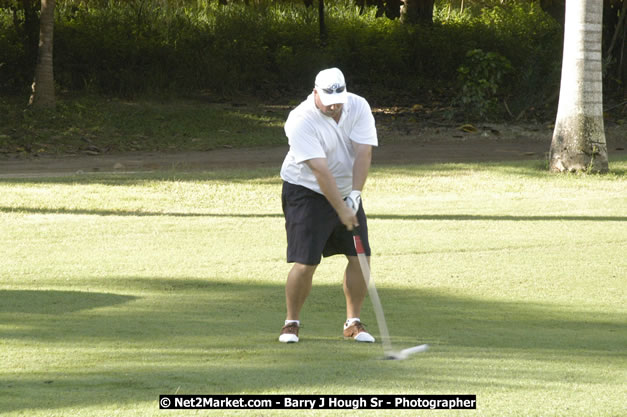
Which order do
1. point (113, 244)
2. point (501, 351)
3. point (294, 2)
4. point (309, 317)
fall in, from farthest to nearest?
1. point (294, 2)
2. point (113, 244)
3. point (309, 317)
4. point (501, 351)

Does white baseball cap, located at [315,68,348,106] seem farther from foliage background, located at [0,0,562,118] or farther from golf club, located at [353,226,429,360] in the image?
foliage background, located at [0,0,562,118]

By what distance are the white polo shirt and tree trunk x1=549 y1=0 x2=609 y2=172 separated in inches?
434

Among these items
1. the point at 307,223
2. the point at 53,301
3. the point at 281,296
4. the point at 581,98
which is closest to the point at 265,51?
the point at 581,98

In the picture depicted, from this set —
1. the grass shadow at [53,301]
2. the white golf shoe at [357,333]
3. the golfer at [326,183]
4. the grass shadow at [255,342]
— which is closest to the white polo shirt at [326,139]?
the golfer at [326,183]

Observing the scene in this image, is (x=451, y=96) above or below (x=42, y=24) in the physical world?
below

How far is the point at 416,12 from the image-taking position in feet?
98.9

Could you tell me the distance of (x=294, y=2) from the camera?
34781 millimetres

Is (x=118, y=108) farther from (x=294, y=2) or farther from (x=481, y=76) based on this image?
(x=294, y=2)

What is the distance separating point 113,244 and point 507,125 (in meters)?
14.6

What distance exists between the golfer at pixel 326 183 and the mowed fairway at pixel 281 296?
1.11ft

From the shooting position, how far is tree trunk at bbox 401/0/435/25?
30.0m

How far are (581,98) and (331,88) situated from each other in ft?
38.1

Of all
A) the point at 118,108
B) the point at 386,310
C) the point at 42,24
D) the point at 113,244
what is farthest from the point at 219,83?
the point at 386,310

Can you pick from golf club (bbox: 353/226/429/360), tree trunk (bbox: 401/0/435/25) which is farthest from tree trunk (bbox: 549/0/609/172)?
tree trunk (bbox: 401/0/435/25)
